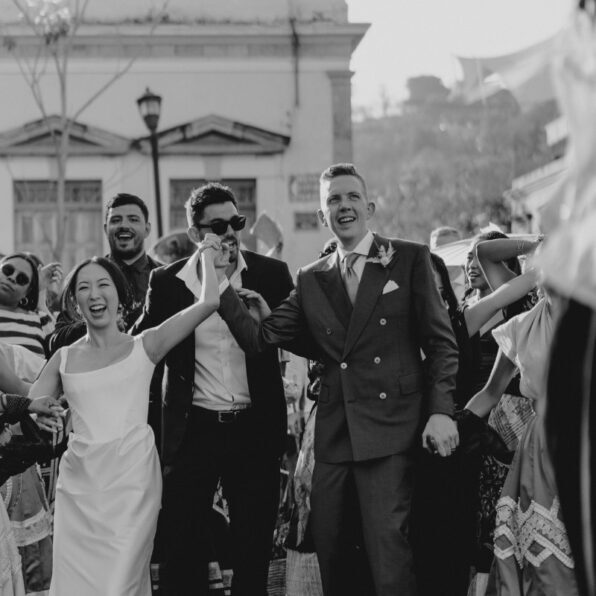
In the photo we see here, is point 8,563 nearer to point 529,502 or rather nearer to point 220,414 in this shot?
point 220,414

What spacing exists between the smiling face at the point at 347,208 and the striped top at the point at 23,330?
2774 mm

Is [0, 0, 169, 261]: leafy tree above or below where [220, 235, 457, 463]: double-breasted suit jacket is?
above

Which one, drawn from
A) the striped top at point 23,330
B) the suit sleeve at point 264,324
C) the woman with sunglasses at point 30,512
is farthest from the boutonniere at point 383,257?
the striped top at point 23,330

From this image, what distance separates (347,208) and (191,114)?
18566mm

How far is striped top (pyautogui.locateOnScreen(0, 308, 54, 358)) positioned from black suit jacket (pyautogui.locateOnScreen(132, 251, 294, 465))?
5.33ft

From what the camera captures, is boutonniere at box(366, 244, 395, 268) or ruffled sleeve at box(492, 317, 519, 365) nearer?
ruffled sleeve at box(492, 317, 519, 365)

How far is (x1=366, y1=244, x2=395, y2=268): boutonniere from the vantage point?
6.19 metres

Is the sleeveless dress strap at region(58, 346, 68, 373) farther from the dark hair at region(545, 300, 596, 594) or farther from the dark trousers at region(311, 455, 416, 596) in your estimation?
the dark hair at region(545, 300, 596, 594)

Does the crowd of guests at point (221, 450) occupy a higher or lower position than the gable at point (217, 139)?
lower

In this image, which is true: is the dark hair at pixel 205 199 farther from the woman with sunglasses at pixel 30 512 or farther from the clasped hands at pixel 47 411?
the woman with sunglasses at pixel 30 512

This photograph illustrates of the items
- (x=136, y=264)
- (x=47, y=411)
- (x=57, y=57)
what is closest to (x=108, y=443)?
(x=47, y=411)

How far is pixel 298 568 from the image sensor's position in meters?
6.96

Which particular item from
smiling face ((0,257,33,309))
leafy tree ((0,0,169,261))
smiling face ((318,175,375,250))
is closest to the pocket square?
smiling face ((318,175,375,250))

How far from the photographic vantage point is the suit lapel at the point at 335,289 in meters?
6.25
